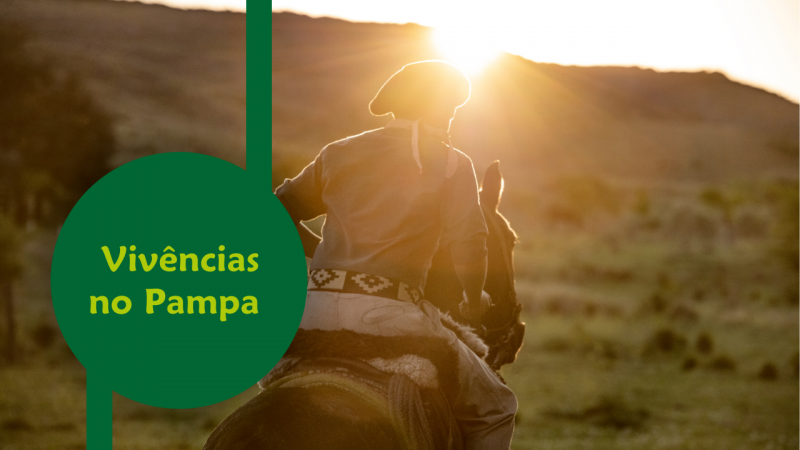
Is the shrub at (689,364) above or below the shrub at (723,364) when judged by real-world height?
below

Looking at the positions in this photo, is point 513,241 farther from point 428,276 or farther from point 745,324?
point 745,324

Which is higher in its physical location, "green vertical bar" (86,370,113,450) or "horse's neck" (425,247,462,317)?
"horse's neck" (425,247,462,317)

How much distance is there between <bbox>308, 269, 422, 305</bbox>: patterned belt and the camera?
3248mm

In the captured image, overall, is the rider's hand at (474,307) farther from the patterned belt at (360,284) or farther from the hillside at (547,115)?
the hillside at (547,115)

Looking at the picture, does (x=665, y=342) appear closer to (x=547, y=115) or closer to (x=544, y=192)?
(x=544, y=192)

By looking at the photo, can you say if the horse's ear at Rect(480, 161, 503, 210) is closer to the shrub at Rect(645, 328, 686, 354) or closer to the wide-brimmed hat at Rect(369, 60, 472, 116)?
the wide-brimmed hat at Rect(369, 60, 472, 116)

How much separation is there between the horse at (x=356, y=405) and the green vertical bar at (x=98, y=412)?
63.9 inches

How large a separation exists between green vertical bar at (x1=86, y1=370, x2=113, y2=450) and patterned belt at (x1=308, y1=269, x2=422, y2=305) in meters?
1.86

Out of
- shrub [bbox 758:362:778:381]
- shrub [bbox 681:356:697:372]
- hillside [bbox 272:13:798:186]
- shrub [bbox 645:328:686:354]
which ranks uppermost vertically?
hillside [bbox 272:13:798:186]

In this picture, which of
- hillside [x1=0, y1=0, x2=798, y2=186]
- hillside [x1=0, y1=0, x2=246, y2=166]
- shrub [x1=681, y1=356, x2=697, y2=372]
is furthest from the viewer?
hillside [x1=0, y1=0, x2=798, y2=186]

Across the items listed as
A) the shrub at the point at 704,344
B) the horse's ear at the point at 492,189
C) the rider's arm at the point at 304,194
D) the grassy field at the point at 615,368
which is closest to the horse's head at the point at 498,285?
the horse's ear at the point at 492,189

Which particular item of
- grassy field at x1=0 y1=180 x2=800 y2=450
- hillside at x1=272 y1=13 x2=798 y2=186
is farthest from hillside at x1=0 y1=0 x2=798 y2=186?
grassy field at x1=0 y1=180 x2=800 y2=450

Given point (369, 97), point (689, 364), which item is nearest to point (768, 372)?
point (689, 364)

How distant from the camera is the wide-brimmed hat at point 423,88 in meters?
3.59
